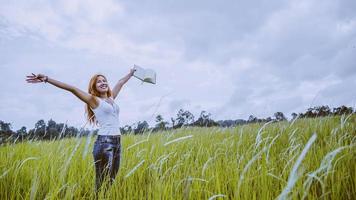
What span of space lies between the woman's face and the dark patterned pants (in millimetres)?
693

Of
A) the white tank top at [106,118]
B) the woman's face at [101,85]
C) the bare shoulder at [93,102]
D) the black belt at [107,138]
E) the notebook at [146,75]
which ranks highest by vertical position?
the notebook at [146,75]

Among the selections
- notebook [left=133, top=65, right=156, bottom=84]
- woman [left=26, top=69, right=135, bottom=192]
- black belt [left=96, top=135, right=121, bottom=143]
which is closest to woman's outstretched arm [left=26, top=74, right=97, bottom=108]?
woman [left=26, top=69, right=135, bottom=192]

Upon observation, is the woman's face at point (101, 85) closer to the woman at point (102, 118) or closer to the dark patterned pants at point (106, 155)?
the woman at point (102, 118)

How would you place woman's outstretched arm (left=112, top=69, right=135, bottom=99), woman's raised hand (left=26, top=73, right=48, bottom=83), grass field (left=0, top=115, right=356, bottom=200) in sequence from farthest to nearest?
woman's outstretched arm (left=112, top=69, right=135, bottom=99), woman's raised hand (left=26, top=73, right=48, bottom=83), grass field (left=0, top=115, right=356, bottom=200)

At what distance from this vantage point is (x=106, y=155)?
152 inches

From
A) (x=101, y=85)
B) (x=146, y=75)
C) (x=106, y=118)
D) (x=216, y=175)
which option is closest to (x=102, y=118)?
(x=106, y=118)

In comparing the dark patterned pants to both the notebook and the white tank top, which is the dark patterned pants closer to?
the white tank top

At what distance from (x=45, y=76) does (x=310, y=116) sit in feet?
20.2

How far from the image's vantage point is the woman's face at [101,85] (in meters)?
4.34

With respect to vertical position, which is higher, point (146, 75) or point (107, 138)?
point (146, 75)

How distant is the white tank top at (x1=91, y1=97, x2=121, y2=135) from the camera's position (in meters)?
4.08

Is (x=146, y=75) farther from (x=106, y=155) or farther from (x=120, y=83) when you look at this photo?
(x=106, y=155)

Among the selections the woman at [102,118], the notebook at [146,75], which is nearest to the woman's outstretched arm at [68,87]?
the woman at [102,118]

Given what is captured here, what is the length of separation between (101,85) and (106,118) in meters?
0.53
